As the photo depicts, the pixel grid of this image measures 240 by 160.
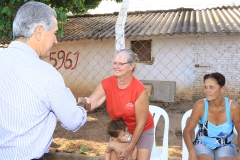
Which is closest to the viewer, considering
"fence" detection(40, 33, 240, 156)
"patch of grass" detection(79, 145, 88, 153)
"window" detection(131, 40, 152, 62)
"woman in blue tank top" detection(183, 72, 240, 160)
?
"woman in blue tank top" detection(183, 72, 240, 160)

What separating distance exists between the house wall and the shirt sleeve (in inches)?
276

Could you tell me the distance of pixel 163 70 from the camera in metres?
8.51

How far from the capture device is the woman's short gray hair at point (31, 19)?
1.37 meters

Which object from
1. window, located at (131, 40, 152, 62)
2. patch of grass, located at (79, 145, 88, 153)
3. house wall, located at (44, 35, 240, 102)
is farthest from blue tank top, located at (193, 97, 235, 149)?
window, located at (131, 40, 152, 62)

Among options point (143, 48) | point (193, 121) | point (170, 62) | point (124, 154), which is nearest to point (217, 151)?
point (193, 121)

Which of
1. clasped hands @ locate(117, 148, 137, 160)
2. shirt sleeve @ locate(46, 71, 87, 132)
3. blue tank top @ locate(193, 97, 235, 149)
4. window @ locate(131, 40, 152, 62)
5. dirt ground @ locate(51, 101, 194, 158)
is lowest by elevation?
dirt ground @ locate(51, 101, 194, 158)

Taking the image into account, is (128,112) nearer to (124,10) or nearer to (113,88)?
(113,88)

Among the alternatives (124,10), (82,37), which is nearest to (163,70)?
(82,37)

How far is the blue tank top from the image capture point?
2527mm

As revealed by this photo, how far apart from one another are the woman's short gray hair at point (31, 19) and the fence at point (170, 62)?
238 inches

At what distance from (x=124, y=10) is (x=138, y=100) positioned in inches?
49.7

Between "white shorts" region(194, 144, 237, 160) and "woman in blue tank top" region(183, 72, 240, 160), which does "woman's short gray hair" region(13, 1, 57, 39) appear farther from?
"white shorts" region(194, 144, 237, 160)

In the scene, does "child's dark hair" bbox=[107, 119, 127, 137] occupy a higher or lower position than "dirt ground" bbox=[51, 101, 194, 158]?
higher

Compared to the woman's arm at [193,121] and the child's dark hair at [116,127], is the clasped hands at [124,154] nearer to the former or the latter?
the child's dark hair at [116,127]
